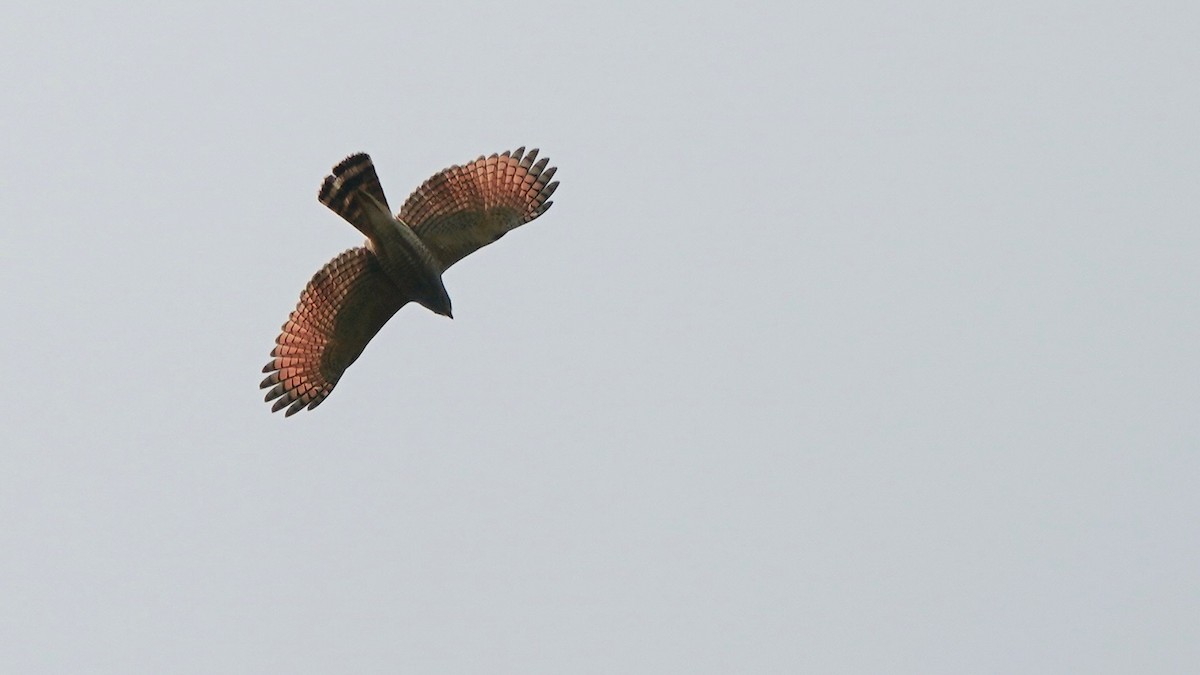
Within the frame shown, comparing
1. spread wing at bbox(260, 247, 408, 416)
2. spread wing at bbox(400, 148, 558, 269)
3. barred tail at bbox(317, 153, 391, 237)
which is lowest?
spread wing at bbox(260, 247, 408, 416)

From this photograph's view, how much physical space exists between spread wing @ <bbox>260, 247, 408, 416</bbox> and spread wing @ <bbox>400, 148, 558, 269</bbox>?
748mm

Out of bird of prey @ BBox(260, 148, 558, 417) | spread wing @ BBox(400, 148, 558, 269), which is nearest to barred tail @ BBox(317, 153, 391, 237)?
bird of prey @ BBox(260, 148, 558, 417)

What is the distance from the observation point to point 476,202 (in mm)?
20531

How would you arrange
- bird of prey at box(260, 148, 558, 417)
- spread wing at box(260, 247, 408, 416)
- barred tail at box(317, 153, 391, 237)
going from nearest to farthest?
barred tail at box(317, 153, 391, 237), bird of prey at box(260, 148, 558, 417), spread wing at box(260, 247, 408, 416)

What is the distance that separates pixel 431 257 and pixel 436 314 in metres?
0.87

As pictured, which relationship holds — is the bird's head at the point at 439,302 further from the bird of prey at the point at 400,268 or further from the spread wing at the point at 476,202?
the spread wing at the point at 476,202

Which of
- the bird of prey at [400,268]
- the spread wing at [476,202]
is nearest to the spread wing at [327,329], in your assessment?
the bird of prey at [400,268]

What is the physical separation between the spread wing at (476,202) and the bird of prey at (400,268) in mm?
11

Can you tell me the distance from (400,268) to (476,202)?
1.32 metres

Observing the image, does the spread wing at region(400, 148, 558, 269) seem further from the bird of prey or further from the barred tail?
the barred tail

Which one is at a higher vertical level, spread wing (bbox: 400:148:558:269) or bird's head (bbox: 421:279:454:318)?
spread wing (bbox: 400:148:558:269)

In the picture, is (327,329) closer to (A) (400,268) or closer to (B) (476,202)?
(A) (400,268)

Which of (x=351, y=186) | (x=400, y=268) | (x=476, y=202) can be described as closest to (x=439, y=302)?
(x=400, y=268)

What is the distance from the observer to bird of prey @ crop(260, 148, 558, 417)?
65.4ft
